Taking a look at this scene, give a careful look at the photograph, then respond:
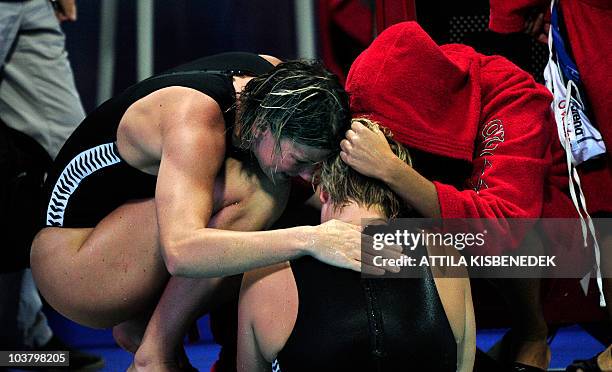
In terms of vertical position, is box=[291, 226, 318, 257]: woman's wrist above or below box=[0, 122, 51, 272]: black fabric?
above

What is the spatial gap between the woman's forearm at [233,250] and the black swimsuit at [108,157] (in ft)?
0.78

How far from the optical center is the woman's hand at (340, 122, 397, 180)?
140 centimetres

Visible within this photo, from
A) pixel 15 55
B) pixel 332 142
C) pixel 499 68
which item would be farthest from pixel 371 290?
pixel 15 55

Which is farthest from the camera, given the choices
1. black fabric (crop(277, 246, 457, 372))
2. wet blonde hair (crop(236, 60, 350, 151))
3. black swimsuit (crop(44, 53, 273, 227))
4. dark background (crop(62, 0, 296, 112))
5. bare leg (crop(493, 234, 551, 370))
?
dark background (crop(62, 0, 296, 112))

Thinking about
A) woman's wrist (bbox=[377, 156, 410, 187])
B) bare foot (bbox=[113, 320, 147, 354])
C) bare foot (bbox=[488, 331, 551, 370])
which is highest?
woman's wrist (bbox=[377, 156, 410, 187])

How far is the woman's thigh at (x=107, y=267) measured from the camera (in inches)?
59.9

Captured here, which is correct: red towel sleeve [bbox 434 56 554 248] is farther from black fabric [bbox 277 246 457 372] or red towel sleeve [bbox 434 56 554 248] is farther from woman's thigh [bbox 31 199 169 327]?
woman's thigh [bbox 31 199 169 327]

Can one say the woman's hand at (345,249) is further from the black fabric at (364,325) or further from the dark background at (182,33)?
the dark background at (182,33)

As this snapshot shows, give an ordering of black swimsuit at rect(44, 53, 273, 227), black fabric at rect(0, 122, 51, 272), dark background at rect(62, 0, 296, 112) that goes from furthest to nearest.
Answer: dark background at rect(62, 0, 296, 112)
black fabric at rect(0, 122, 51, 272)
black swimsuit at rect(44, 53, 273, 227)

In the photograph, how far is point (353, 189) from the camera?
4.63 feet

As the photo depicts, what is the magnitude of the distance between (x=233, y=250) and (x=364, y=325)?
228 mm

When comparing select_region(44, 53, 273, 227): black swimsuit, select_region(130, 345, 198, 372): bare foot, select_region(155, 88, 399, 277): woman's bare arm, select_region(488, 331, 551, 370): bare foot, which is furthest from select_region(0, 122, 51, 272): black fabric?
select_region(488, 331, 551, 370): bare foot

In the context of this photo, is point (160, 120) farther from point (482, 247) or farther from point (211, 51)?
point (211, 51)

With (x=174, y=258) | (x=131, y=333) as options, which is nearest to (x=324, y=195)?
(x=174, y=258)
